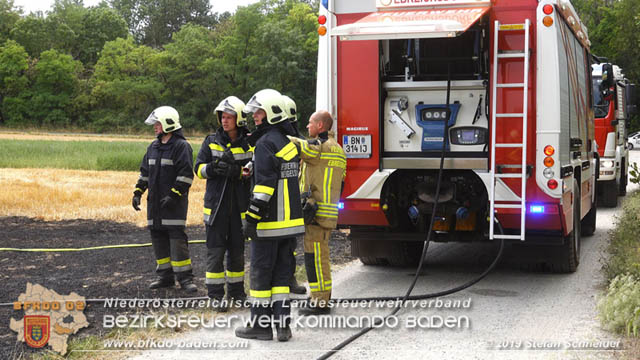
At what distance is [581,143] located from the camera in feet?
29.4

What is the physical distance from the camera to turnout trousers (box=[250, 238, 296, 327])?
5.73 meters

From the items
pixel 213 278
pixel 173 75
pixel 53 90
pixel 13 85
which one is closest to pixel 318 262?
pixel 213 278

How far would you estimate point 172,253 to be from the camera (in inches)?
293

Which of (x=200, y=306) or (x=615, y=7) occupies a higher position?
(x=615, y=7)

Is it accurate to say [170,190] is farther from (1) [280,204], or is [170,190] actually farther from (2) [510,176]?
(2) [510,176]

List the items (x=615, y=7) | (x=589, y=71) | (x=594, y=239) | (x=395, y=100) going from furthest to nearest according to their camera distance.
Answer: (x=615, y=7) → (x=594, y=239) → (x=589, y=71) → (x=395, y=100)

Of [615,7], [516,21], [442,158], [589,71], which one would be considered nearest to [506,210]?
[442,158]

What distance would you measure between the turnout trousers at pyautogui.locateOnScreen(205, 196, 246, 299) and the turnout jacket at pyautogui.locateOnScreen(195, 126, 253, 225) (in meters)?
0.07

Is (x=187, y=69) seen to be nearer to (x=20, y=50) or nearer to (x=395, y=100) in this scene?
(x=20, y=50)

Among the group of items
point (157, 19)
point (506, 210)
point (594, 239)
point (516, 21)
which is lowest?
point (594, 239)

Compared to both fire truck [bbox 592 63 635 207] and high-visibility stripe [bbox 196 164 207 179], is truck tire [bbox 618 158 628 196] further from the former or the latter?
high-visibility stripe [bbox 196 164 207 179]

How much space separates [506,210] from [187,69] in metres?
63.7

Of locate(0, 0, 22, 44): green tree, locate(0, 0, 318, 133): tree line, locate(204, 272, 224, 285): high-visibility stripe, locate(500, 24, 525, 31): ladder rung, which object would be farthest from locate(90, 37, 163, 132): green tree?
locate(500, 24, 525, 31): ladder rung

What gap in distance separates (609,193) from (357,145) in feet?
33.5
